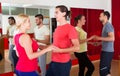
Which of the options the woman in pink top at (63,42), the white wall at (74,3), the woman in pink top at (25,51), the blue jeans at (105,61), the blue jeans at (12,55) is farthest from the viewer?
the white wall at (74,3)

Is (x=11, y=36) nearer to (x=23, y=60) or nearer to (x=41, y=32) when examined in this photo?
(x=41, y=32)

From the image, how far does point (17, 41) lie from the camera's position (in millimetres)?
2164

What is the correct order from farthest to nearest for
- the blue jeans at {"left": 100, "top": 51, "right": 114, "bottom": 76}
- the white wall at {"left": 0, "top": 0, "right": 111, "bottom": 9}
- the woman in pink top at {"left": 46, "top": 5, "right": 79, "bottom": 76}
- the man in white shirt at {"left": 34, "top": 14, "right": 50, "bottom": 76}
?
the white wall at {"left": 0, "top": 0, "right": 111, "bottom": 9}
the man in white shirt at {"left": 34, "top": 14, "right": 50, "bottom": 76}
the blue jeans at {"left": 100, "top": 51, "right": 114, "bottom": 76}
the woman in pink top at {"left": 46, "top": 5, "right": 79, "bottom": 76}

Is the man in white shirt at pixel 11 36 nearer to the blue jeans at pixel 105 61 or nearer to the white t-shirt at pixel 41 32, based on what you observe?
the white t-shirt at pixel 41 32

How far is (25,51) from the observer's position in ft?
7.06

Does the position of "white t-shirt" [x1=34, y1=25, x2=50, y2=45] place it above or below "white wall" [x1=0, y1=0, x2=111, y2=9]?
below

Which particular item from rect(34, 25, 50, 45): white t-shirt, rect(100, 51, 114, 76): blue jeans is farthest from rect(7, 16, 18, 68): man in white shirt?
rect(100, 51, 114, 76): blue jeans

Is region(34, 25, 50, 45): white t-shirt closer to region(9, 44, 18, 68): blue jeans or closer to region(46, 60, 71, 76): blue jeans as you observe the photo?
region(9, 44, 18, 68): blue jeans

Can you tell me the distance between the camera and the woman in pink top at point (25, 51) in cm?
212

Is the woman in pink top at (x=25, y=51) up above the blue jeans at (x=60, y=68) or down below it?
above

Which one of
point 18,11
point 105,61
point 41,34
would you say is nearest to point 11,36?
point 18,11

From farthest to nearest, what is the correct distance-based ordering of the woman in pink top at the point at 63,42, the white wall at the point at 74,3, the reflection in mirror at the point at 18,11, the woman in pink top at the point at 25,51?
1. the white wall at the point at 74,3
2. the reflection in mirror at the point at 18,11
3. the woman in pink top at the point at 63,42
4. the woman in pink top at the point at 25,51

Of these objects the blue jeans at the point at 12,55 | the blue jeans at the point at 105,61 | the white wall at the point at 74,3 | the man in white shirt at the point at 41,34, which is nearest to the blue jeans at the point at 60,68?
the blue jeans at the point at 105,61

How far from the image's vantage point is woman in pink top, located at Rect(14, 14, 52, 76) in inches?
83.7
